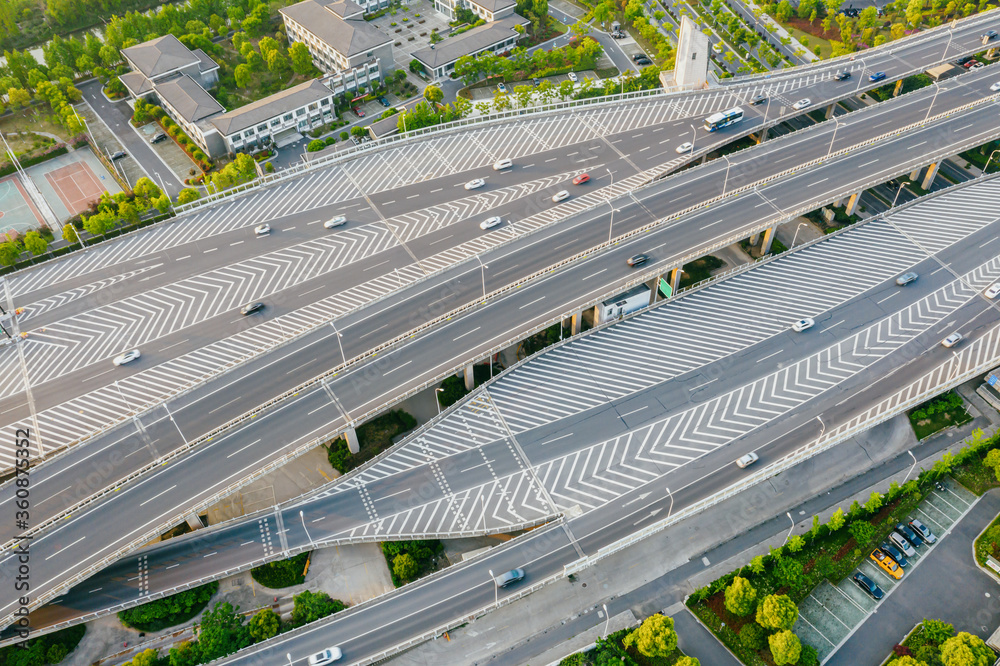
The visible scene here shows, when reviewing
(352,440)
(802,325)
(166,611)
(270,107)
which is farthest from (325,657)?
(270,107)

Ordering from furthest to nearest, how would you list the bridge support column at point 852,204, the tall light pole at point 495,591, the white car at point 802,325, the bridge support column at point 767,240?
the bridge support column at point 852,204, the bridge support column at point 767,240, the white car at point 802,325, the tall light pole at point 495,591

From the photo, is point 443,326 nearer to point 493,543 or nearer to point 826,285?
point 493,543

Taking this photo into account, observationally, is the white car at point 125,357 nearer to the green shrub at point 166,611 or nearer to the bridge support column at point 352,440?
the bridge support column at point 352,440

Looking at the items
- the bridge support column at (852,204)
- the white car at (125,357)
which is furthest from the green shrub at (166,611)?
the bridge support column at (852,204)

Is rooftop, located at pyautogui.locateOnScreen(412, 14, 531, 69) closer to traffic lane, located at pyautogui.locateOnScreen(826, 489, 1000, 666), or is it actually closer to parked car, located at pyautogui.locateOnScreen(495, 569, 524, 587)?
parked car, located at pyautogui.locateOnScreen(495, 569, 524, 587)

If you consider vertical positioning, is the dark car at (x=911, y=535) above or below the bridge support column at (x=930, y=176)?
below

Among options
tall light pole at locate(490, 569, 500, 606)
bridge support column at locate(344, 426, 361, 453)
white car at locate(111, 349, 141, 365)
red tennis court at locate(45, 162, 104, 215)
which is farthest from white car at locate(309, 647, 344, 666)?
red tennis court at locate(45, 162, 104, 215)
